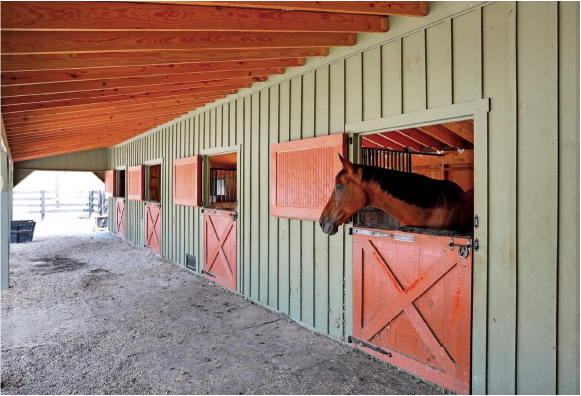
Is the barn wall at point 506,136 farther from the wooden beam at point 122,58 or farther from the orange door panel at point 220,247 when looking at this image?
the orange door panel at point 220,247

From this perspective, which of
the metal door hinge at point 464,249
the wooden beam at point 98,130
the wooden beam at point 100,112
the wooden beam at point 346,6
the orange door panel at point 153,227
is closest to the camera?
the wooden beam at point 346,6

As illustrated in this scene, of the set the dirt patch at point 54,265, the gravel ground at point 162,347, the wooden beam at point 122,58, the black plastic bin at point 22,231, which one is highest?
the wooden beam at point 122,58

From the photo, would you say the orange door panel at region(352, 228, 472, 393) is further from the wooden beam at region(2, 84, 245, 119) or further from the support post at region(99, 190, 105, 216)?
the support post at region(99, 190, 105, 216)

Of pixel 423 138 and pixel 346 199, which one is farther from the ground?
pixel 423 138

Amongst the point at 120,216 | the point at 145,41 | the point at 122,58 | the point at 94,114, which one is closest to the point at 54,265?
the point at 94,114

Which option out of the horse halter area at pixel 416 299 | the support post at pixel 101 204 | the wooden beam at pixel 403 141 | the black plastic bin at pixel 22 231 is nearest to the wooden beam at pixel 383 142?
the wooden beam at pixel 403 141

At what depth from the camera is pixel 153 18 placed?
6.42 feet

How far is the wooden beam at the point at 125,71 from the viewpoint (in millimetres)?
2619

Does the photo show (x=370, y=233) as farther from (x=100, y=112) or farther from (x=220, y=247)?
(x=100, y=112)

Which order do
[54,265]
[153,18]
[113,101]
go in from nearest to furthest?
1. [153,18]
2. [113,101]
3. [54,265]

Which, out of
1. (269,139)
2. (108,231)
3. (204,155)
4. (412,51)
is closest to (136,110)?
(204,155)

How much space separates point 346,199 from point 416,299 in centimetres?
86

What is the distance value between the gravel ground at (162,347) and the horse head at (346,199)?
42.0 inches

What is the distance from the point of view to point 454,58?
224cm
